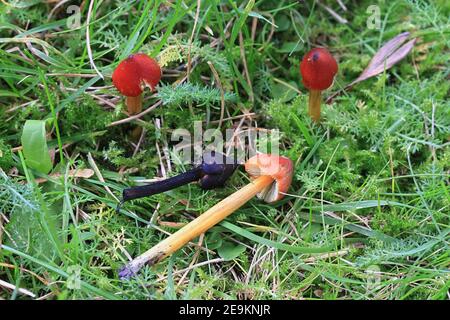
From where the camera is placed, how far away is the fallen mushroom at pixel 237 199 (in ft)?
6.21

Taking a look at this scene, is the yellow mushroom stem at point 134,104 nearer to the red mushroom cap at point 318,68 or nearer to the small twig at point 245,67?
the small twig at point 245,67

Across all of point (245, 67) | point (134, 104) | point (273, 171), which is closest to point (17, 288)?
point (134, 104)

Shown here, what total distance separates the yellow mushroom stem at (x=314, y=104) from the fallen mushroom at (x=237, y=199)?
33 cm

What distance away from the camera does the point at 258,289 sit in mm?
1879

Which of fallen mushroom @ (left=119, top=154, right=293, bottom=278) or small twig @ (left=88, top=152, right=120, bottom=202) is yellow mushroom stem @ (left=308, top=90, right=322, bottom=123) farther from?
small twig @ (left=88, top=152, right=120, bottom=202)

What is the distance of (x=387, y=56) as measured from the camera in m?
2.55

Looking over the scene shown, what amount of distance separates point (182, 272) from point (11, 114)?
100 centimetres

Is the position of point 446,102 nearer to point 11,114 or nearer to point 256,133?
point 256,133

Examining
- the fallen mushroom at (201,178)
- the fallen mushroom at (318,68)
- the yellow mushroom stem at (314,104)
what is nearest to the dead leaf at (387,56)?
A: the yellow mushroom stem at (314,104)

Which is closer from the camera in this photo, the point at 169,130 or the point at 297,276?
the point at 297,276

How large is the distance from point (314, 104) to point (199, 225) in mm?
744

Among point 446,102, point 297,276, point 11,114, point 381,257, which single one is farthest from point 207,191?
point 446,102

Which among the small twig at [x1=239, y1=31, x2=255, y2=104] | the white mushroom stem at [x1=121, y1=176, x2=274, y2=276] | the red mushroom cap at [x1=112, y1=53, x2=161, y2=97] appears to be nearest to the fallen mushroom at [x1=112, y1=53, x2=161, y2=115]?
the red mushroom cap at [x1=112, y1=53, x2=161, y2=97]
